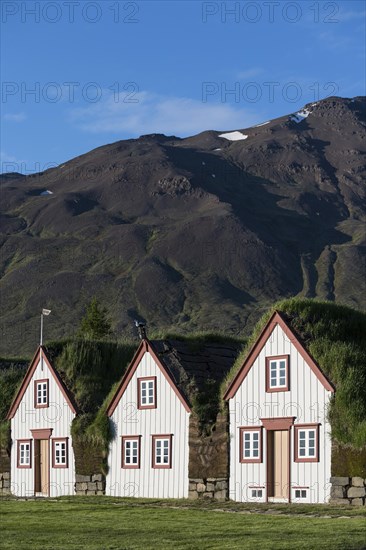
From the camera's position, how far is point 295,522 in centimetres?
2538

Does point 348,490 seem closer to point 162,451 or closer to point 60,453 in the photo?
point 162,451

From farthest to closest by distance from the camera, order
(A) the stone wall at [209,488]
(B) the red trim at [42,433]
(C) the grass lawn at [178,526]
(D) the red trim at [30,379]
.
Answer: (B) the red trim at [42,433] < (D) the red trim at [30,379] < (A) the stone wall at [209,488] < (C) the grass lawn at [178,526]

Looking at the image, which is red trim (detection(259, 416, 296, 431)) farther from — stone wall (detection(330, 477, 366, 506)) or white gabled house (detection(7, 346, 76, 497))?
white gabled house (detection(7, 346, 76, 497))

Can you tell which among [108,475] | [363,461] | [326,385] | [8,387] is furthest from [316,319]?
[8,387]

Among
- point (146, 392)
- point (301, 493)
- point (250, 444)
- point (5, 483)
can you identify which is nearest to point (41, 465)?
point (5, 483)

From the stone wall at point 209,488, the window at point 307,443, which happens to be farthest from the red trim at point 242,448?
the window at point 307,443

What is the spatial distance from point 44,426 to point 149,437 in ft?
23.1

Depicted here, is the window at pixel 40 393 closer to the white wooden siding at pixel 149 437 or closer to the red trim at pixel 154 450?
the white wooden siding at pixel 149 437

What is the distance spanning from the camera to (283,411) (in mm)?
34000

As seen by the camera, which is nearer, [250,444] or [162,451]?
[250,444]

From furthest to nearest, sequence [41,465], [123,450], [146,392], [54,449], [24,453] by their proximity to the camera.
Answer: [24,453] < [41,465] < [54,449] < [123,450] < [146,392]

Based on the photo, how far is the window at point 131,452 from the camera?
39.2m

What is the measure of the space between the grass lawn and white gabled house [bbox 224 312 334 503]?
1.94 metres

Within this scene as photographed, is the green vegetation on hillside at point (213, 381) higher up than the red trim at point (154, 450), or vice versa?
the green vegetation on hillside at point (213, 381)
